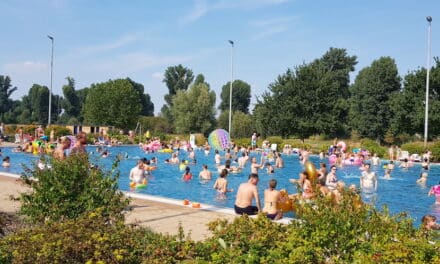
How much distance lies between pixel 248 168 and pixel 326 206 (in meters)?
19.4

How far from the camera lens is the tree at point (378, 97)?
160ft

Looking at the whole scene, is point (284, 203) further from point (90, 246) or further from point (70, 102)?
point (70, 102)

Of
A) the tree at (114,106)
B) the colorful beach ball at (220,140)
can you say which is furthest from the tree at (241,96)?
the colorful beach ball at (220,140)

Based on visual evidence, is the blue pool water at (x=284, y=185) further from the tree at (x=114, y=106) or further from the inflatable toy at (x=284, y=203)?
the tree at (x=114, y=106)

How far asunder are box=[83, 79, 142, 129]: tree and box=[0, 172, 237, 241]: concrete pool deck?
45610mm

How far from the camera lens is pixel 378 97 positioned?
1950 inches

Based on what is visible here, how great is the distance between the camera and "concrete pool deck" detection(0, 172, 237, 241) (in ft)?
25.0

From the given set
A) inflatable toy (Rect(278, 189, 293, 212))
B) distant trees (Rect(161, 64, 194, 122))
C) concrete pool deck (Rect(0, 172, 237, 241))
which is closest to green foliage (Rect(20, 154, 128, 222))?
concrete pool deck (Rect(0, 172, 237, 241))

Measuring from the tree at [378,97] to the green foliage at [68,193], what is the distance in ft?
150

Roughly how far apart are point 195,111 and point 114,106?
32.5ft

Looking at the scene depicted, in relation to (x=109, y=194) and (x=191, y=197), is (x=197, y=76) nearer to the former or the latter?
(x=191, y=197)

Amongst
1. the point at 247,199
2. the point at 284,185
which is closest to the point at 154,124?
the point at 284,185

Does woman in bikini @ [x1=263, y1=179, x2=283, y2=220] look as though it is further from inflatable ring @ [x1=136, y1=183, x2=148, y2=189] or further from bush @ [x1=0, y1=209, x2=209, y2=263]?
inflatable ring @ [x1=136, y1=183, x2=148, y2=189]

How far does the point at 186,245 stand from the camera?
513 centimetres
